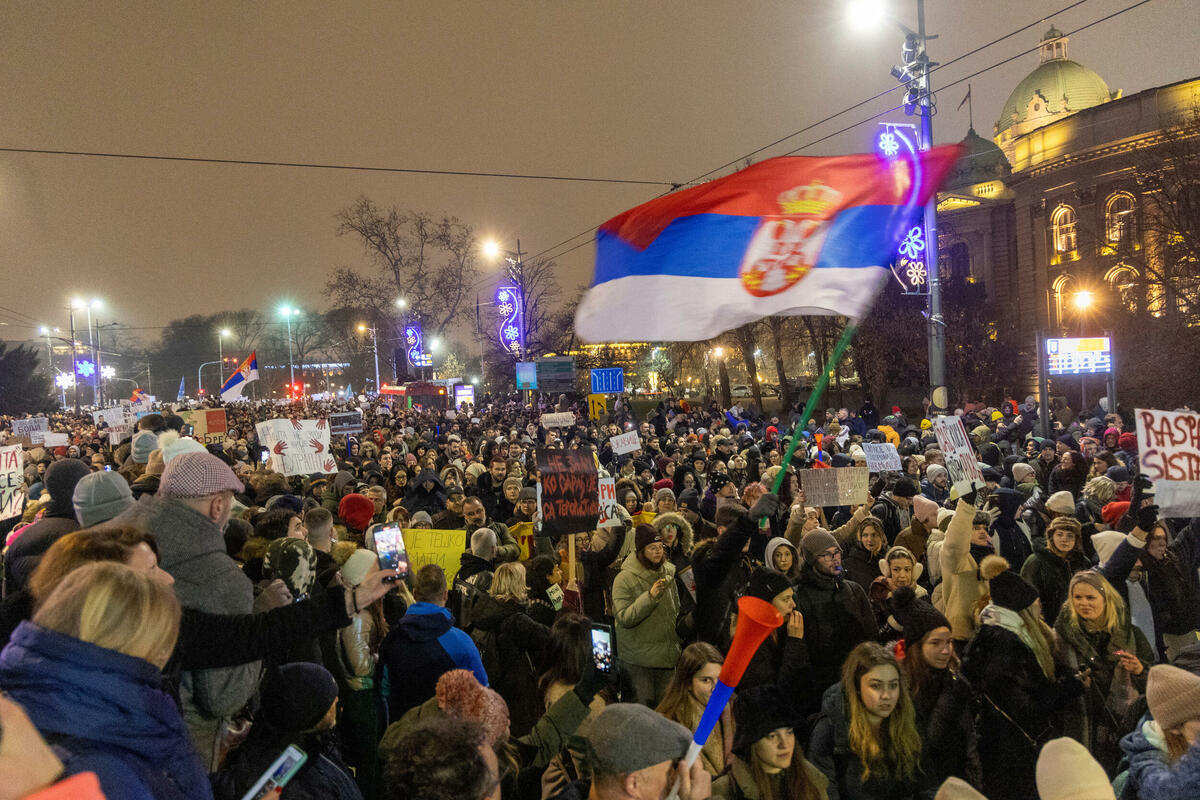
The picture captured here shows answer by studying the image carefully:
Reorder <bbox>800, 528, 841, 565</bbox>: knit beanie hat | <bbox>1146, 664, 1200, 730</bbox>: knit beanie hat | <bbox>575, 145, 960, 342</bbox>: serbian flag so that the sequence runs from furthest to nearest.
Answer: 1. <bbox>800, 528, 841, 565</bbox>: knit beanie hat
2. <bbox>575, 145, 960, 342</bbox>: serbian flag
3. <bbox>1146, 664, 1200, 730</bbox>: knit beanie hat

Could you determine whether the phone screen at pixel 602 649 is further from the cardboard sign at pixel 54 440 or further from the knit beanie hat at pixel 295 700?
the cardboard sign at pixel 54 440

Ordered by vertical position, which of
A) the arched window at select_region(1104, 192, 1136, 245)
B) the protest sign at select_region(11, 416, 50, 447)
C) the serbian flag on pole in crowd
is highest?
the arched window at select_region(1104, 192, 1136, 245)

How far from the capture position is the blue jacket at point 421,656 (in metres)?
4.23

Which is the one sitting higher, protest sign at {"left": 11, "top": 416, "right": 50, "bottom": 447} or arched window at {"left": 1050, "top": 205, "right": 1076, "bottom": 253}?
arched window at {"left": 1050, "top": 205, "right": 1076, "bottom": 253}

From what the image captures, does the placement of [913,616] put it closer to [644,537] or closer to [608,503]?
[644,537]

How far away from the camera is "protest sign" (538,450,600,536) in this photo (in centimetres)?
694

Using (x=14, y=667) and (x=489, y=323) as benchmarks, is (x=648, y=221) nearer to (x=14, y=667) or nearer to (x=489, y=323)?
(x=14, y=667)

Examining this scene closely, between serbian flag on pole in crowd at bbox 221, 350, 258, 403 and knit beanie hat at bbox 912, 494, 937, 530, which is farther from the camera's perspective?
serbian flag on pole in crowd at bbox 221, 350, 258, 403

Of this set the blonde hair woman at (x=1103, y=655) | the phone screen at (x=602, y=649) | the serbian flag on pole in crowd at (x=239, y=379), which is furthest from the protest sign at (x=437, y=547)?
the serbian flag on pole in crowd at (x=239, y=379)

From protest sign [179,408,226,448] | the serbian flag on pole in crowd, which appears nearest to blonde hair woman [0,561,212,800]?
protest sign [179,408,226,448]

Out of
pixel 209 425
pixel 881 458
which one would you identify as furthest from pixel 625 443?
pixel 209 425

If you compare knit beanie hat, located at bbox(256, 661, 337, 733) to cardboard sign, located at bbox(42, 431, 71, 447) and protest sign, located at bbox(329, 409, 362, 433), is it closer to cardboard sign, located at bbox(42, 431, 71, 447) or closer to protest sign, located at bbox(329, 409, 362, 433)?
cardboard sign, located at bbox(42, 431, 71, 447)

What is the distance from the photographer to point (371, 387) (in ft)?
338

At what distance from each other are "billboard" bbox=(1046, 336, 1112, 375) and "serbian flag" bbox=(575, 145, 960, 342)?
17.8 metres
